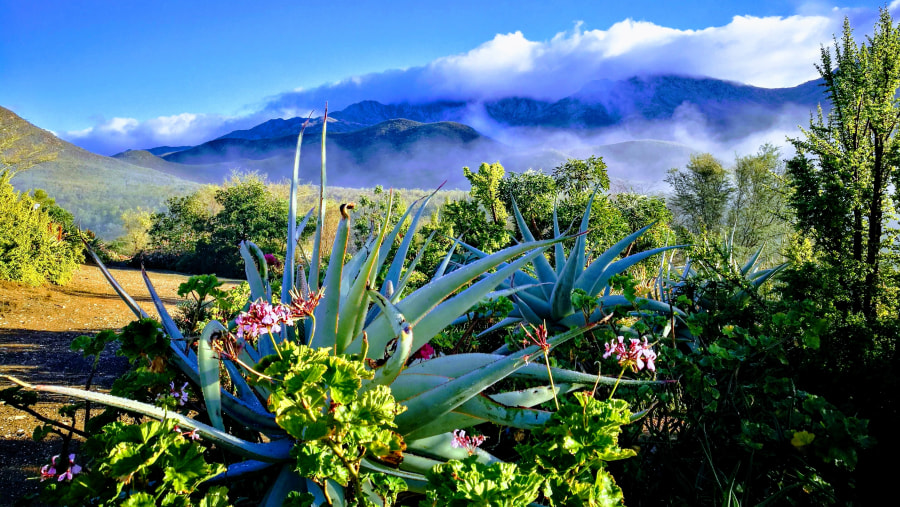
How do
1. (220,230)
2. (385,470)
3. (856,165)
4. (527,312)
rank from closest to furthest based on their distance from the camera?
(385,470) < (527,312) < (856,165) < (220,230)

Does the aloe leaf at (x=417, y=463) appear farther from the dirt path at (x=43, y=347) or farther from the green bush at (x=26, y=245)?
the green bush at (x=26, y=245)

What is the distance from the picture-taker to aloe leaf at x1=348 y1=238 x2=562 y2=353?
1432 mm

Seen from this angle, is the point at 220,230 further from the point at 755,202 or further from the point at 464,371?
the point at 755,202

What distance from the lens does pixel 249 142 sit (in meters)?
140

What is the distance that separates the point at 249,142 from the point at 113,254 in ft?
433

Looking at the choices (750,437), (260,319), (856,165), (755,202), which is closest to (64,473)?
(260,319)

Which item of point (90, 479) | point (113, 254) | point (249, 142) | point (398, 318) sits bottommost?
point (113, 254)

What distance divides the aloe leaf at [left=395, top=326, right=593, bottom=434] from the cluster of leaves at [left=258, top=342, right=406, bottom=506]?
0.76ft

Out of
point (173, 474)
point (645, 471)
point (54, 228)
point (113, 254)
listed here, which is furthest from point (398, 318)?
point (113, 254)

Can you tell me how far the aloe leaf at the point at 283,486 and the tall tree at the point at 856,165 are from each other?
3631 mm

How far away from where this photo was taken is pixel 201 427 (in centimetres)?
113

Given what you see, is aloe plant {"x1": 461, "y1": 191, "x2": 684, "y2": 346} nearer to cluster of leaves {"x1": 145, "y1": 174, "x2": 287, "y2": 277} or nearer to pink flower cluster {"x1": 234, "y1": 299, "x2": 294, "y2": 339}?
pink flower cluster {"x1": 234, "y1": 299, "x2": 294, "y2": 339}

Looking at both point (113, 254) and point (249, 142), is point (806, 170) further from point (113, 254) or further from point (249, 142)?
point (249, 142)

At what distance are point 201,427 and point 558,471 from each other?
0.79 m
